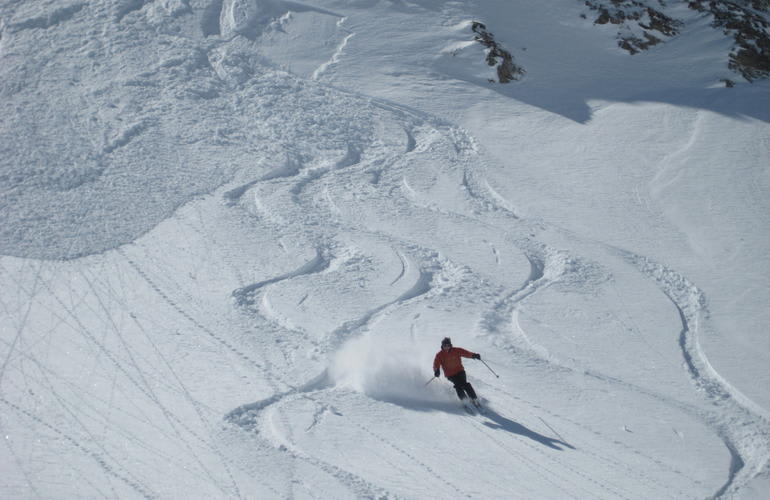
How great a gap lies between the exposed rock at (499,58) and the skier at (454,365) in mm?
10392

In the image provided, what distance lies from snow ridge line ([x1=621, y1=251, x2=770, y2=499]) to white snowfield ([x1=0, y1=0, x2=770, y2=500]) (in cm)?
4

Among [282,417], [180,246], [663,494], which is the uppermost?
[180,246]

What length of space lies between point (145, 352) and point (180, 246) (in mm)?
2833

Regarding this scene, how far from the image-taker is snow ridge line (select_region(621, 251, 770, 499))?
27.4 feet

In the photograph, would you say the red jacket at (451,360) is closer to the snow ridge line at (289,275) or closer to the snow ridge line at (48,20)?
the snow ridge line at (289,275)

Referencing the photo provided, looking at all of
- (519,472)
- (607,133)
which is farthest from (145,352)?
(607,133)

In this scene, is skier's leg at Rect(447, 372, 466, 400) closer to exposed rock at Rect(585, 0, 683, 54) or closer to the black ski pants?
the black ski pants

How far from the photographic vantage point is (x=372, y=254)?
41.1 ft

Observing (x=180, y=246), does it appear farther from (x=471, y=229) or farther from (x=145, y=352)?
(x=471, y=229)

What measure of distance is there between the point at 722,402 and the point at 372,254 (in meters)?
6.13

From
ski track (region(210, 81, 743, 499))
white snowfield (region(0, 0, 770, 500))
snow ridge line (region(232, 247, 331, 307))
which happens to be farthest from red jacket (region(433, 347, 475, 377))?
snow ridge line (region(232, 247, 331, 307))

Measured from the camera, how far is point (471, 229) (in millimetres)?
13305

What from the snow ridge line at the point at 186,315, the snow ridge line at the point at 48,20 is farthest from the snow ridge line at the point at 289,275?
the snow ridge line at the point at 48,20

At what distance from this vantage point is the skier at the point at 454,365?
925cm
